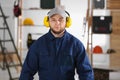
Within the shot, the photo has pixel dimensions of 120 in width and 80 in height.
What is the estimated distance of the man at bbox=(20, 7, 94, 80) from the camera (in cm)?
224

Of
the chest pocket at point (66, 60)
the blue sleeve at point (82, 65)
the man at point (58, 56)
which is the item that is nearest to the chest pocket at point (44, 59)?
the man at point (58, 56)

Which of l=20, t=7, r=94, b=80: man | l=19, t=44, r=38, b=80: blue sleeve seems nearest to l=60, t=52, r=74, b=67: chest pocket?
l=20, t=7, r=94, b=80: man

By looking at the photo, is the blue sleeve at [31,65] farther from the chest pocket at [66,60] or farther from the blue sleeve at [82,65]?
the blue sleeve at [82,65]

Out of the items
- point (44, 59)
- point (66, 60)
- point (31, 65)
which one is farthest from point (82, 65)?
point (31, 65)

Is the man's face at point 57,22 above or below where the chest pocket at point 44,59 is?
above

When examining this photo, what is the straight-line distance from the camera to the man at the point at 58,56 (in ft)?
7.35

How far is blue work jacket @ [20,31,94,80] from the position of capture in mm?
2240

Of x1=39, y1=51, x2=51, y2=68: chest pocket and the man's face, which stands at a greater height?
the man's face

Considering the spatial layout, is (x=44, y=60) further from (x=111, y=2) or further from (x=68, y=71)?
(x=111, y=2)

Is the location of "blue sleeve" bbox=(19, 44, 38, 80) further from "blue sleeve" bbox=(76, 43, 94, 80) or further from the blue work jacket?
"blue sleeve" bbox=(76, 43, 94, 80)

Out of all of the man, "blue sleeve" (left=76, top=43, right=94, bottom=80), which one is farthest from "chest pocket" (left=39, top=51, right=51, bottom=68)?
"blue sleeve" (left=76, top=43, right=94, bottom=80)

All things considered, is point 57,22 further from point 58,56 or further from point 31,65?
point 31,65

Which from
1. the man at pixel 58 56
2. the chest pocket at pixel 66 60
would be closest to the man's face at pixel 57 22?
the man at pixel 58 56

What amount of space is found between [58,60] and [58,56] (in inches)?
1.2
